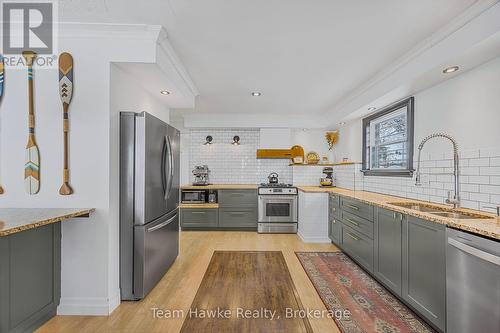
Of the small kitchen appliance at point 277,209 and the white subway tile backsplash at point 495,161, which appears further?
the small kitchen appliance at point 277,209

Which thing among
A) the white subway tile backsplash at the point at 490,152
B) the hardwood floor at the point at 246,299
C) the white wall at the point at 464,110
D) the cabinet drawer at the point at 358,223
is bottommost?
the hardwood floor at the point at 246,299

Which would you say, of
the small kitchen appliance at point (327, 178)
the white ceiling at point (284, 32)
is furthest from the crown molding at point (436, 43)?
the small kitchen appliance at point (327, 178)

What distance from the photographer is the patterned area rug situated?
1960 millimetres

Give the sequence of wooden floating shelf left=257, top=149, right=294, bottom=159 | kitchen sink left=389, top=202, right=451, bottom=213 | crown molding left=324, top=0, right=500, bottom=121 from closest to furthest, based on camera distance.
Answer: crown molding left=324, top=0, right=500, bottom=121 < kitchen sink left=389, top=202, right=451, bottom=213 < wooden floating shelf left=257, top=149, right=294, bottom=159

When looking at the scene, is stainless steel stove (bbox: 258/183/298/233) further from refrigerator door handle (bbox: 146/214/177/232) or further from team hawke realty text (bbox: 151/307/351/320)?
team hawke realty text (bbox: 151/307/351/320)

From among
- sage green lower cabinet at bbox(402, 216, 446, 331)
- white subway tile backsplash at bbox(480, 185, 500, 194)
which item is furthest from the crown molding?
sage green lower cabinet at bbox(402, 216, 446, 331)

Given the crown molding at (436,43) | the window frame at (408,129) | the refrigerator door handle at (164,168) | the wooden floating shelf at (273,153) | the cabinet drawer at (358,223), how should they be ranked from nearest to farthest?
the crown molding at (436,43)
the refrigerator door handle at (164,168)
the cabinet drawer at (358,223)
the window frame at (408,129)
the wooden floating shelf at (273,153)

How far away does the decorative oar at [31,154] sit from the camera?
2.08 m

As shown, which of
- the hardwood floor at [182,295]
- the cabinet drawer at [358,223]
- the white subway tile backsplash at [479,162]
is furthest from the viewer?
the cabinet drawer at [358,223]

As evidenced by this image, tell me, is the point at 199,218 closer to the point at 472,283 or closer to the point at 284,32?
the point at 284,32

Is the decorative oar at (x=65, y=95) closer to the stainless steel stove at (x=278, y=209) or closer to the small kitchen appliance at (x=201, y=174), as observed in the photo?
the small kitchen appliance at (x=201, y=174)

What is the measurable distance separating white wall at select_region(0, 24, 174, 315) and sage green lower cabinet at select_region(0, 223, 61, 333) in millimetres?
100

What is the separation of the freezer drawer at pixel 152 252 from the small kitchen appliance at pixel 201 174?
2.39m

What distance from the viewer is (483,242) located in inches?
56.4
